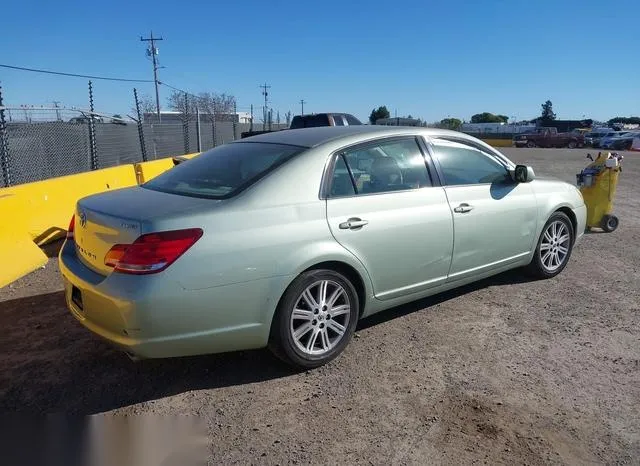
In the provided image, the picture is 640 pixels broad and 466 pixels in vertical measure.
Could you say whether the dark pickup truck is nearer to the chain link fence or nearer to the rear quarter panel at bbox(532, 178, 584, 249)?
the chain link fence

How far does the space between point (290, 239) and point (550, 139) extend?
47054mm

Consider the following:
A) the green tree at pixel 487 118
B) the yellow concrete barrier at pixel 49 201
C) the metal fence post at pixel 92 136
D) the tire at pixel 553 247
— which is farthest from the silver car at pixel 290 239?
the green tree at pixel 487 118

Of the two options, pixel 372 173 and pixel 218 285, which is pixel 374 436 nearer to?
pixel 218 285

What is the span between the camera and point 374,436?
283 cm

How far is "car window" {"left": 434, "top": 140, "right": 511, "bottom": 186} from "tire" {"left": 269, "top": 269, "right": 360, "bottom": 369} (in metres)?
1.42

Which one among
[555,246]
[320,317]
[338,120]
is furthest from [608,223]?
[338,120]

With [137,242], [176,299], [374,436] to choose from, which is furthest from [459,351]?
[137,242]

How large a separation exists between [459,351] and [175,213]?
226 cm

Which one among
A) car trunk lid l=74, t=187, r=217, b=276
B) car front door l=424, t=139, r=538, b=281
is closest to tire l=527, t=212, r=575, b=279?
car front door l=424, t=139, r=538, b=281

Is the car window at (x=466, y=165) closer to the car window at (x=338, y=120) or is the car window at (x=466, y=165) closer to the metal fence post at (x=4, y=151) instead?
the metal fence post at (x=4, y=151)

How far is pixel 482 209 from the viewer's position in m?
4.49

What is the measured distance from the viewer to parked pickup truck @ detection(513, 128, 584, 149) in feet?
146

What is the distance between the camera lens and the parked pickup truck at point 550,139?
44.4 metres

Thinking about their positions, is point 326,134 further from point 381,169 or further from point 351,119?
point 351,119
